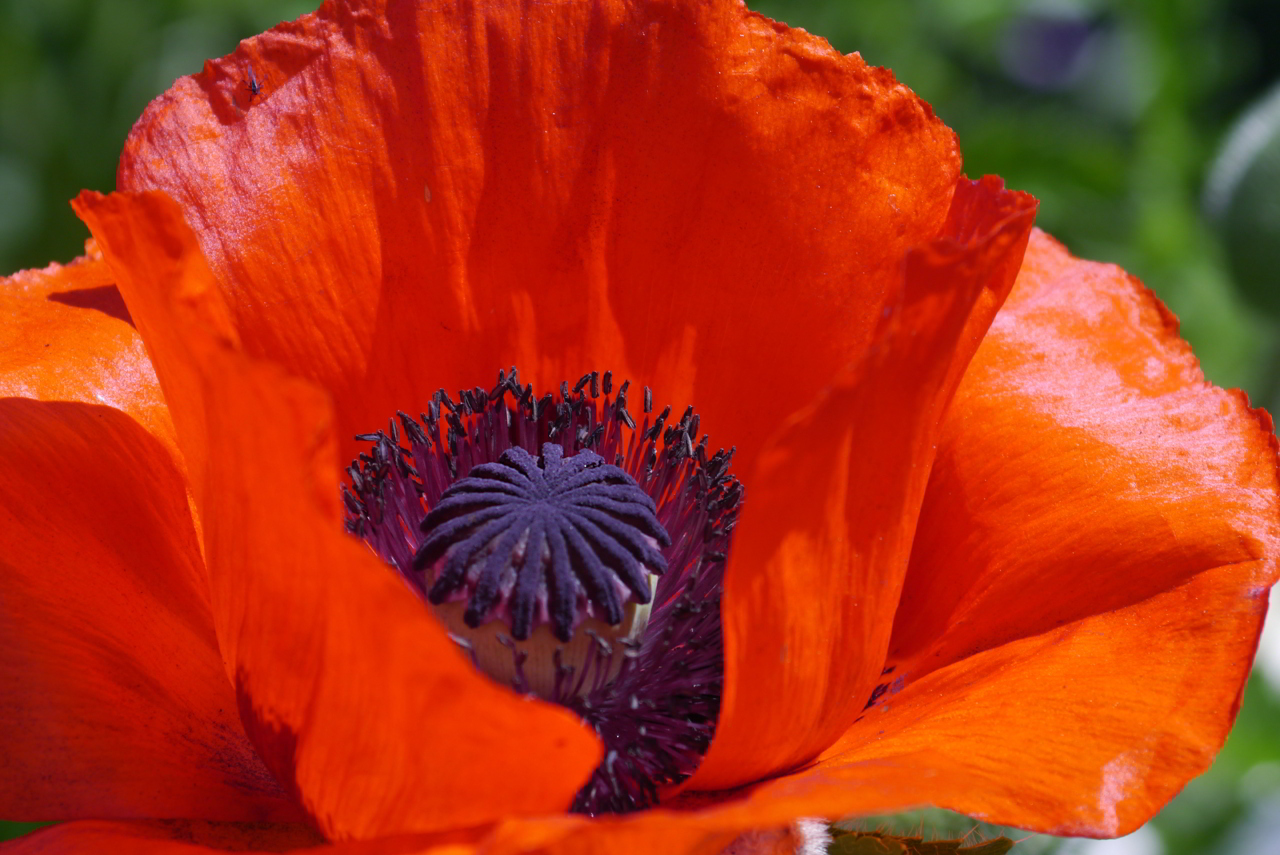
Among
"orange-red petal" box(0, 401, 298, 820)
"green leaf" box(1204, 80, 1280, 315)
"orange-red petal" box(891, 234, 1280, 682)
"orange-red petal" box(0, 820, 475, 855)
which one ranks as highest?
"green leaf" box(1204, 80, 1280, 315)

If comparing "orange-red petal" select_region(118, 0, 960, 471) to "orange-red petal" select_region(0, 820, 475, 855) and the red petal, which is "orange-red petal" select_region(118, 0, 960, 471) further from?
"orange-red petal" select_region(0, 820, 475, 855)

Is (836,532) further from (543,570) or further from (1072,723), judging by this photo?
(543,570)

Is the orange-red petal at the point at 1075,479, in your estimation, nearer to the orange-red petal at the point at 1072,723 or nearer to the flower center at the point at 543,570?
the orange-red petal at the point at 1072,723

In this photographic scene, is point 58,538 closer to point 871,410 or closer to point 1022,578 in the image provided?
point 871,410

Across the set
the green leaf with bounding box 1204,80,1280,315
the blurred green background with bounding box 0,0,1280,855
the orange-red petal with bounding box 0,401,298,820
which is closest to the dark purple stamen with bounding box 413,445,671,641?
the orange-red petal with bounding box 0,401,298,820

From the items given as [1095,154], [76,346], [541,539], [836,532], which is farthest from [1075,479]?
[1095,154]
